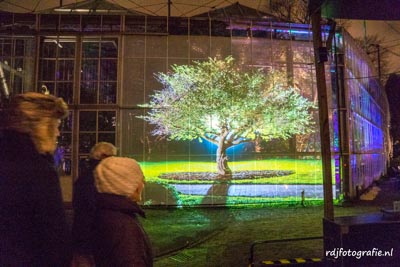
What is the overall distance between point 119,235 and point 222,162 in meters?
12.2

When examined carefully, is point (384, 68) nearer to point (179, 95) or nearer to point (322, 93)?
point (179, 95)

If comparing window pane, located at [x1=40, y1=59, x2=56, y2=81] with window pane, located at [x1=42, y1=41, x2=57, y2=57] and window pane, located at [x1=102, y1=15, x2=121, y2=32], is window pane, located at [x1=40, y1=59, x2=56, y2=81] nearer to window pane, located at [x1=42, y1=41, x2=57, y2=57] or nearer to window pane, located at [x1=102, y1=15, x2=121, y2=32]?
window pane, located at [x1=42, y1=41, x2=57, y2=57]

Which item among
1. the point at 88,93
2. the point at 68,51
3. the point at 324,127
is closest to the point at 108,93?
the point at 88,93

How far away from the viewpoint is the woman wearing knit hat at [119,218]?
199 cm

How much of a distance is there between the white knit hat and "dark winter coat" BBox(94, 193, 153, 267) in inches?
1.8

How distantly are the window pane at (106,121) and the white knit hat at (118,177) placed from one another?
12.2 meters

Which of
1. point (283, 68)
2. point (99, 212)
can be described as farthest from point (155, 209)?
point (99, 212)

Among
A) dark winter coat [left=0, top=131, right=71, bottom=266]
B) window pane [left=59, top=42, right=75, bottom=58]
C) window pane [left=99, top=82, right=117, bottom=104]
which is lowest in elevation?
dark winter coat [left=0, top=131, right=71, bottom=266]

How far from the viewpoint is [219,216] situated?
40.6 feet

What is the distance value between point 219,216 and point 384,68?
97.9 feet

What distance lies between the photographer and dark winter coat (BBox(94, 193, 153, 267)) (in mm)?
1979

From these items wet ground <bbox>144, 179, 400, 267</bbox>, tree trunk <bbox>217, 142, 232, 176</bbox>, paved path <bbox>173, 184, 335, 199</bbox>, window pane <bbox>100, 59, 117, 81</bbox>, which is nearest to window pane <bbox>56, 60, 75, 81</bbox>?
window pane <bbox>100, 59, 117, 81</bbox>

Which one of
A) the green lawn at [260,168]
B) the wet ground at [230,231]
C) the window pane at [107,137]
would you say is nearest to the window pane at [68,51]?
the window pane at [107,137]

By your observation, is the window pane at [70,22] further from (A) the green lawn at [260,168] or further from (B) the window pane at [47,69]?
(A) the green lawn at [260,168]
